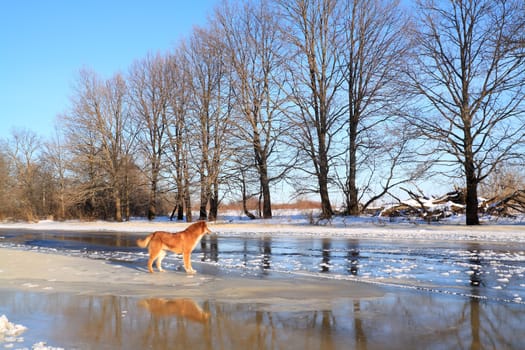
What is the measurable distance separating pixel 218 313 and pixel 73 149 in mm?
38176

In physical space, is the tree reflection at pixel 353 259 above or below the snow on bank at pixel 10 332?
below

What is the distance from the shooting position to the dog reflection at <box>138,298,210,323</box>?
641cm

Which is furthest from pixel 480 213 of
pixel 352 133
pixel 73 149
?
pixel 73 149

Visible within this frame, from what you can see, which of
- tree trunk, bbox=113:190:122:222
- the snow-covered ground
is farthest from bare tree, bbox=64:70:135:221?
the snow-covered ground

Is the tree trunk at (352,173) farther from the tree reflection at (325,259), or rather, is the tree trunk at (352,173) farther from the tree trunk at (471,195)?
the tree reflection at (325,259)

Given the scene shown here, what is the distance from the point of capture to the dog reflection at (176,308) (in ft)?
21.0

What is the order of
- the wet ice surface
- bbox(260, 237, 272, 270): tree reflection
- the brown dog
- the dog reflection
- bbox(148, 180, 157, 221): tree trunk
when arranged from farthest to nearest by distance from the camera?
bbox(148, 180, 157, 221): tree trunk
bbox(260, 237, 272, 270): tree reflection
the brown dog
the wet ice surface
the dog reflection

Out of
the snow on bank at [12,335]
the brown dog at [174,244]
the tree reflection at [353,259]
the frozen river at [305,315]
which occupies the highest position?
the brown dog at [174,244]

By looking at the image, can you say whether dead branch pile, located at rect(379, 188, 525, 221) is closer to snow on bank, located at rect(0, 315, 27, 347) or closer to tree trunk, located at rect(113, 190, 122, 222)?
tree trunk, located at rect(113, 190, 122, 222)

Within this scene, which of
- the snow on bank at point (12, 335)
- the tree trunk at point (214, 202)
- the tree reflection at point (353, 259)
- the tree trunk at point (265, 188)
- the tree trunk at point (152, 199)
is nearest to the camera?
the snow on bank at point (12, 335)

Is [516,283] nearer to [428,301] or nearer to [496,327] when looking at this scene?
[428,301]

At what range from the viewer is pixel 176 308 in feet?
22.5

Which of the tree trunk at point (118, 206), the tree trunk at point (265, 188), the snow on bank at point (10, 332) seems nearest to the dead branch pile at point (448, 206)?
the tree trunk at point (265, 188)

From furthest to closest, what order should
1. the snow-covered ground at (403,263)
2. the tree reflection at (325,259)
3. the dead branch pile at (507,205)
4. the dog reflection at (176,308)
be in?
the dead branch pile at (507,205)
the tree reflection at (325,259)
the snow-covered ground at (403,263)
the dog reflection at (176,308)
